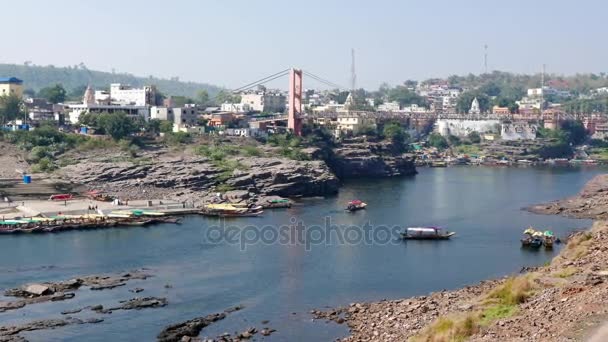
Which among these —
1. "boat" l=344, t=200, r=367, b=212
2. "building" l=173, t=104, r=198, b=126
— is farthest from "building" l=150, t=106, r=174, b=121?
"boat" l=344, t=200, r=367, b=212

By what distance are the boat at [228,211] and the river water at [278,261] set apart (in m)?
0.47

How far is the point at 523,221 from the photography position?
25844 mm

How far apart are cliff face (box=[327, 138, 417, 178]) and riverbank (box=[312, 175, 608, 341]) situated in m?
23.7

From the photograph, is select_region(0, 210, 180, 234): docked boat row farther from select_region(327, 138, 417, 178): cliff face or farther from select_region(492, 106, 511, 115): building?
select_region(492, 106, 511, 115): building

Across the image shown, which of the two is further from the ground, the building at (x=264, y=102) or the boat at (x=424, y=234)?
the building at (x=264, y=102)

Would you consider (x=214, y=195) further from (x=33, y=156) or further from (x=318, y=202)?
(x=33, y=156)

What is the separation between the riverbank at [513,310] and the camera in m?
8.91

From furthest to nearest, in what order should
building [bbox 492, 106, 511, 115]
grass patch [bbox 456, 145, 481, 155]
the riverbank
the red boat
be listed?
building [bbox 492, 106, 511, 115], grass patch [bbox 456, 145, 481, 155], the red boat, the riverbank

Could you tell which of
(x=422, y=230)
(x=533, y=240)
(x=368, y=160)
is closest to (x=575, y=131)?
(x=368, y=160)

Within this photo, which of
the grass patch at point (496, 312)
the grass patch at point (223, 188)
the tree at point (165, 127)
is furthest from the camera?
the tree at point (165, 127)

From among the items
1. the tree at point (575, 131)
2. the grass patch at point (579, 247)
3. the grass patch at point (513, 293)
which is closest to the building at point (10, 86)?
the tree at point (575, 131)

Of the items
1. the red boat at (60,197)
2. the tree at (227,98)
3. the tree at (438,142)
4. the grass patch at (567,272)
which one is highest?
the tree at (227,98)

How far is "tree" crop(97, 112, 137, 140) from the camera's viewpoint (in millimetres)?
34719

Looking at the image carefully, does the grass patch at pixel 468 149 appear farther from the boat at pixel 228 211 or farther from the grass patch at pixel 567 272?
the grass patch at pixel 567 272
